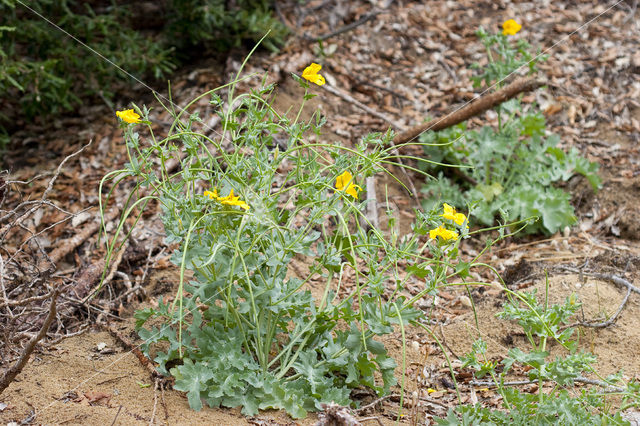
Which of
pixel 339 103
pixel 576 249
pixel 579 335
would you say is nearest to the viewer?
pixel 579 335

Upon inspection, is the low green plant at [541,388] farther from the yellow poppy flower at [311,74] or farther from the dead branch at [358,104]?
the dead branch at [358,104]

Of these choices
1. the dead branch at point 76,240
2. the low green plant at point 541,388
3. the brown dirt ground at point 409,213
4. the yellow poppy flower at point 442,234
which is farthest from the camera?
the dead branch at point 76,240

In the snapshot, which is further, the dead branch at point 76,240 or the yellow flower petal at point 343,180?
the dead branch at point 76,240

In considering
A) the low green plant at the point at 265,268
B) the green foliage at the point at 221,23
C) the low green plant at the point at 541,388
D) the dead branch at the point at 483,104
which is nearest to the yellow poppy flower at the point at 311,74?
the low green plant at the point at 265,268

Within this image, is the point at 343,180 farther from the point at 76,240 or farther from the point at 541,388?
the point at 76,240

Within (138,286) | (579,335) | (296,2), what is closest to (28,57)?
(296,2)

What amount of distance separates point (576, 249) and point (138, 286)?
8.26ft

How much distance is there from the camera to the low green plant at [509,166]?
13.5ft

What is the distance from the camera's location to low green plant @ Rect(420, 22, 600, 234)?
4106mm

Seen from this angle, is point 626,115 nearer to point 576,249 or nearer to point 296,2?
point 576,249

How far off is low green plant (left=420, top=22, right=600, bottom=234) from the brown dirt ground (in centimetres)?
17

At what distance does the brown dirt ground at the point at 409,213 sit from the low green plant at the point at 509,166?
17cm

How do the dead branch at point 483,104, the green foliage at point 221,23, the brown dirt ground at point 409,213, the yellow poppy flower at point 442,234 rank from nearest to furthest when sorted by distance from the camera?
the yellow poppy flower at point 442,234, the brown dirt ground at point 409,213, the dead branch at point 483,104, the green foliage at point 221,23

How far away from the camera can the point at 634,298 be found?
308cm
